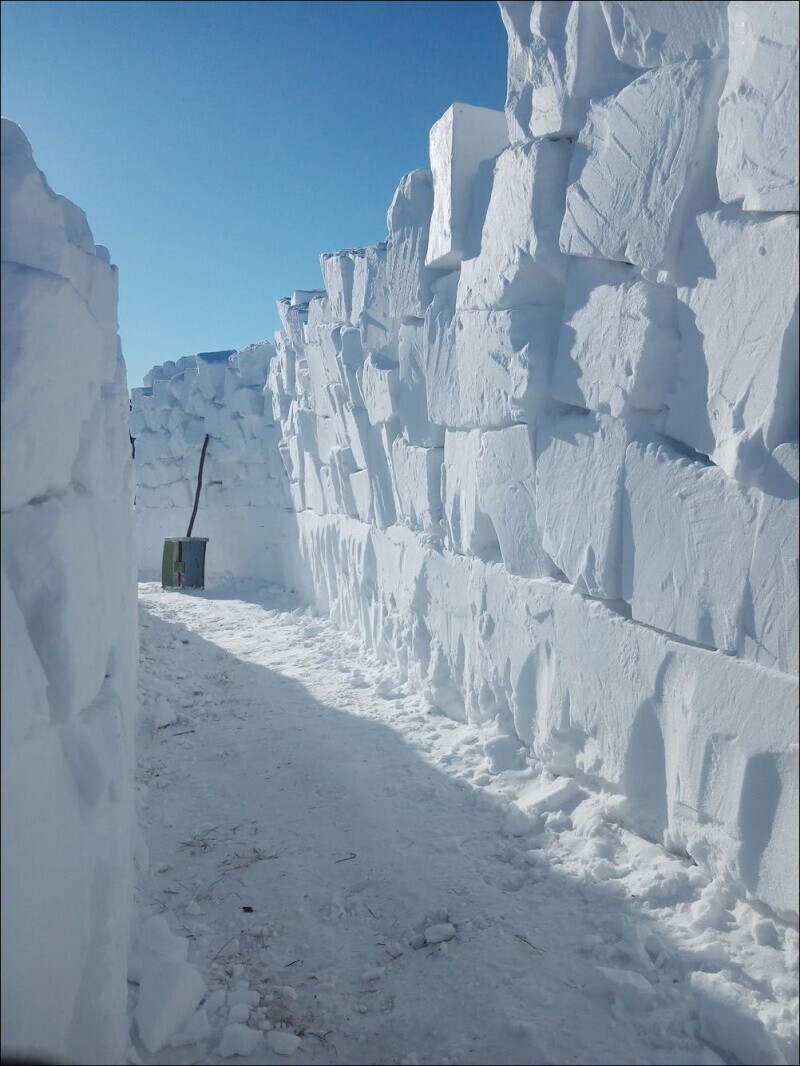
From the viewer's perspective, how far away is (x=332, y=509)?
6.93 meters

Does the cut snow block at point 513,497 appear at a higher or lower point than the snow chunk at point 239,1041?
higher

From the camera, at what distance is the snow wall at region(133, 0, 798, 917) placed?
80.3 inches

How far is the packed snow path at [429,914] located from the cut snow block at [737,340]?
1.30 meters

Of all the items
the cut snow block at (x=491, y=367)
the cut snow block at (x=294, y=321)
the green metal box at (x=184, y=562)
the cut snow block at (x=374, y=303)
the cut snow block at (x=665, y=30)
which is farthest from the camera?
the green metal box at (x=184, y=562)

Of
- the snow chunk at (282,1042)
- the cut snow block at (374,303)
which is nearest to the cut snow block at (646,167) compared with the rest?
the cut snow block at (374,303)

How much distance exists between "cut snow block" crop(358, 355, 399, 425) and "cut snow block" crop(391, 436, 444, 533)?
0.70ft

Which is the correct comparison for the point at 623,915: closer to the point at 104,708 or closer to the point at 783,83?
the point at 104,708

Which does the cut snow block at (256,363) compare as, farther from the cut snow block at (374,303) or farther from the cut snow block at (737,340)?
the cut snow block at (737,340)

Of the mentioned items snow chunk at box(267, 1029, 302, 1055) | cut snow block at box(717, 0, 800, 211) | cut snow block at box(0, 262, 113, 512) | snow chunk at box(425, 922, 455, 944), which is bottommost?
snow chunk at box(267, 1029, 302, 1055)

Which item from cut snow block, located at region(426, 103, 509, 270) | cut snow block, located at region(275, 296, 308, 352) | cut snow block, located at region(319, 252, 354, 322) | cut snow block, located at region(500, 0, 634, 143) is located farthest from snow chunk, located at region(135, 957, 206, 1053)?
cut snow block, located at region(275, 296, 308, 352)

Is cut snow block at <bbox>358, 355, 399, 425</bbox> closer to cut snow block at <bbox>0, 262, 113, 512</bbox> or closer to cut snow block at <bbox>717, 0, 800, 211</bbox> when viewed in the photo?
cut snow block at <bbox>717, 0, 800, 211</bbox>

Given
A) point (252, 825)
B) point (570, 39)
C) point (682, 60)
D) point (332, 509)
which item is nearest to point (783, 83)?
point (682, 60)

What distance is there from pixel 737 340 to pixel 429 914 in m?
1.92

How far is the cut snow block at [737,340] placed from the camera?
197cm
